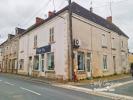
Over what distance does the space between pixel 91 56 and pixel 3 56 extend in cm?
2825

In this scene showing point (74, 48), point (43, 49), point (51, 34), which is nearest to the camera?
point (74, 48)

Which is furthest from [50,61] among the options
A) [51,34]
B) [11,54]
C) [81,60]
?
[11,54]

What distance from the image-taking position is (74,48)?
19484 millimetres

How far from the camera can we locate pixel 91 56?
870 inches

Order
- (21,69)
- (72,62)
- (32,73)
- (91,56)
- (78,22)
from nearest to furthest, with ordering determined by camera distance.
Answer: (72,62) < (78,22) < (91,56) < (32,73) < (21,69)

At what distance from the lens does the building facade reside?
777 inches

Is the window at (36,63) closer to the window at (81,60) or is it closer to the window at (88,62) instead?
the window at (81,60)

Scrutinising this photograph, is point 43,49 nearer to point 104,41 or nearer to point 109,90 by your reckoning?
point 104,41

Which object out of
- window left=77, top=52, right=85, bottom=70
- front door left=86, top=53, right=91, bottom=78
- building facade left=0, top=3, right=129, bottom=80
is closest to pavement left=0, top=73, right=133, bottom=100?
building facade left=0, top=3, right=129, bottom=80

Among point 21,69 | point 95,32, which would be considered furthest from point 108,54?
point 21,69

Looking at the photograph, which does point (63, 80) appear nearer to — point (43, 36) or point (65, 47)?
point (65, 47)

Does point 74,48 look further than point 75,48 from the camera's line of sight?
No

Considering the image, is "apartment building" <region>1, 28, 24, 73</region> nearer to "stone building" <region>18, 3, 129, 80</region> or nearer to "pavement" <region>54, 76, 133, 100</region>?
"stone building" <region>18, 3, 129, 80</region>

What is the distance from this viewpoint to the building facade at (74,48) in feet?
64.7
